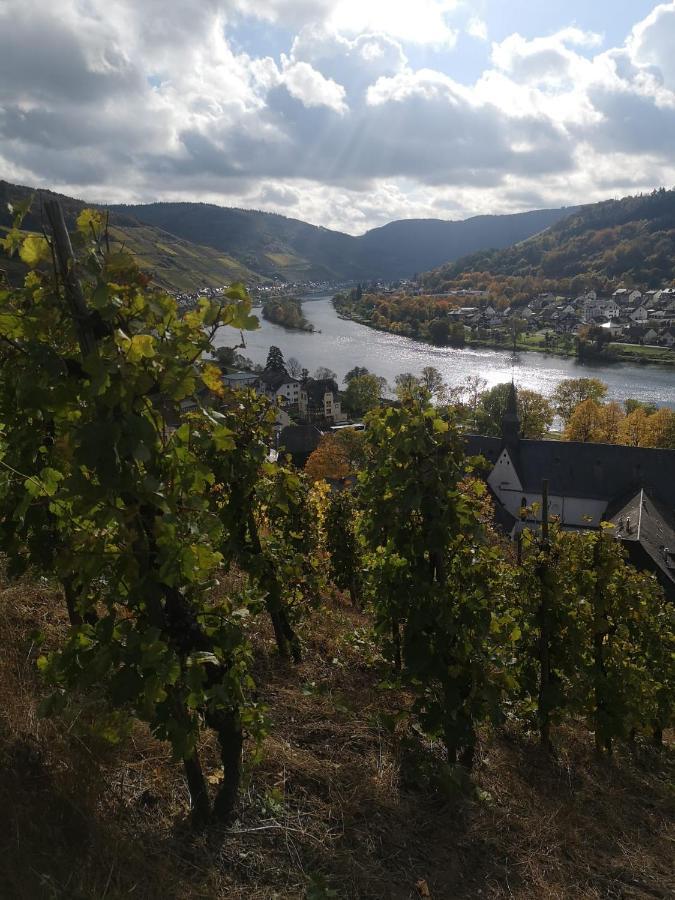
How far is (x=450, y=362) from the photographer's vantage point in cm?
7500

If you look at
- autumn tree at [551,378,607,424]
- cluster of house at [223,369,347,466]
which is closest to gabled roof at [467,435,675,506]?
cluster of house at [223,369,347,466]

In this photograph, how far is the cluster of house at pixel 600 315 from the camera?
293 ft

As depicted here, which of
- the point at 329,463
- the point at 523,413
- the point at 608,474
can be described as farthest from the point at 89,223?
the point at 523,413

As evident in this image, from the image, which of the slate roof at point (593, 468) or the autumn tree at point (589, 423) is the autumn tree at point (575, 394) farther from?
the slate roof at point (593, 468)

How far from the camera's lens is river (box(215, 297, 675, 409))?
6069 centimetres

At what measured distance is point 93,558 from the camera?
9.07 feet

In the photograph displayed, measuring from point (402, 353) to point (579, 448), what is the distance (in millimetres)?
52615

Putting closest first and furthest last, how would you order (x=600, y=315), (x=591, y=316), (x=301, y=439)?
(x=301, y=439) < (x=600, y=315) < (x=591, y=316)

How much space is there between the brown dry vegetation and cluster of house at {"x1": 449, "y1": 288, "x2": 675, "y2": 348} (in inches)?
3554

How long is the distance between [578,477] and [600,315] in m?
100

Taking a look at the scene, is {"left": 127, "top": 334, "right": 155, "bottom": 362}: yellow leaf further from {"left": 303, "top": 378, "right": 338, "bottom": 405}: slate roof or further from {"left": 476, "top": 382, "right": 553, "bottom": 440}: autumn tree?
{"left": 303, "top": 378, "right": 338, "bottom": 405}: slate roof

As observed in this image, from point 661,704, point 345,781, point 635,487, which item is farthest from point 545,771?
point 635,487

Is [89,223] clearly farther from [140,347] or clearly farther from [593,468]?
[593,468]

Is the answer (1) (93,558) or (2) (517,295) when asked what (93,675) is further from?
(2) (517,295)
